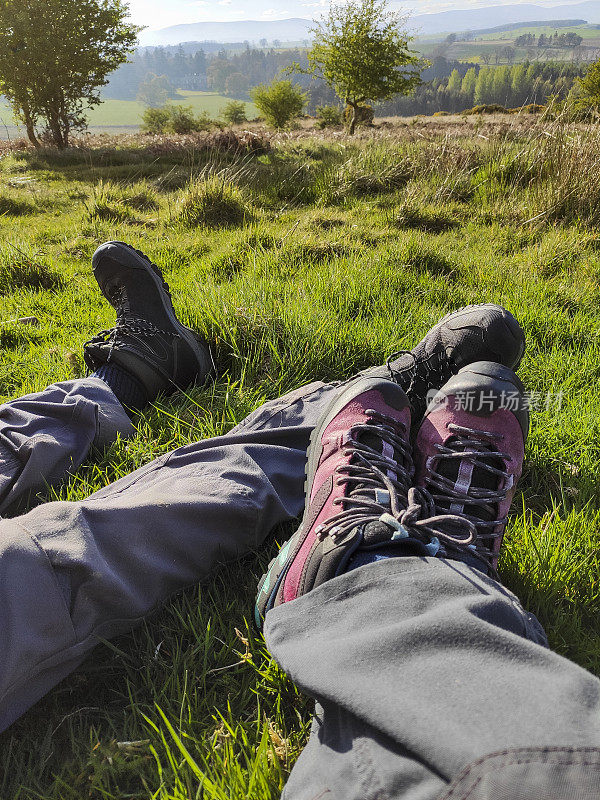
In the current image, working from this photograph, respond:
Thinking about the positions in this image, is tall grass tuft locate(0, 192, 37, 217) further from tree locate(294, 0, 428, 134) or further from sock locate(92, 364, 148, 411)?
tree locate(294, 0, 428, 134)

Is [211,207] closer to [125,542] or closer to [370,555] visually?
[125,542]

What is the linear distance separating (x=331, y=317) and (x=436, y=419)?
3.54 ft

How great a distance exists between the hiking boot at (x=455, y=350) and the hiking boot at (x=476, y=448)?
0.20 metres

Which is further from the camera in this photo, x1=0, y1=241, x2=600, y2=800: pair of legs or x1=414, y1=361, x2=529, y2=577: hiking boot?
x1=414, y1=361, x2=529, y2=577: hiking boot

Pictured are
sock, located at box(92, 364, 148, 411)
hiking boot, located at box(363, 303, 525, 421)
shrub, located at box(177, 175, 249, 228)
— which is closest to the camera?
hiking boot, located at box(363, 303, 525, 421)

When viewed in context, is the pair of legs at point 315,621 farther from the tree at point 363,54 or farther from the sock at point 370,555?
the tree at point 363,54

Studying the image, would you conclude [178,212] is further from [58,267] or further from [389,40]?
[389,40]

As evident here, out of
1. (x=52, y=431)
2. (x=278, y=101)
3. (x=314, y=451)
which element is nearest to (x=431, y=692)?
(x=314, y=451)

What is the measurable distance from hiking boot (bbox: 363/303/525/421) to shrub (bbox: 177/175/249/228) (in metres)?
3.68

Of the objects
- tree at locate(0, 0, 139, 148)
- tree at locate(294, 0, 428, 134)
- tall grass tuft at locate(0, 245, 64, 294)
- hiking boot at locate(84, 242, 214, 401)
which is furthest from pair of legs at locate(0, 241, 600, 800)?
tree at locate(294, 0, 428, 134)

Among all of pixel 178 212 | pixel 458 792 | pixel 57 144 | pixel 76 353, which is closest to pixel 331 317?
pixel 76 353

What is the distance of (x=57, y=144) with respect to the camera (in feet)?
56.2

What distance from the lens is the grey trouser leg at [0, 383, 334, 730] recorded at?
1043mm

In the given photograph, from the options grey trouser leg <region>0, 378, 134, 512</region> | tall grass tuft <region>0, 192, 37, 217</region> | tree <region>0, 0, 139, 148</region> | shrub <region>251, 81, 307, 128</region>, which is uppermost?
shrub <region>251, 81, 307, 128</region>
